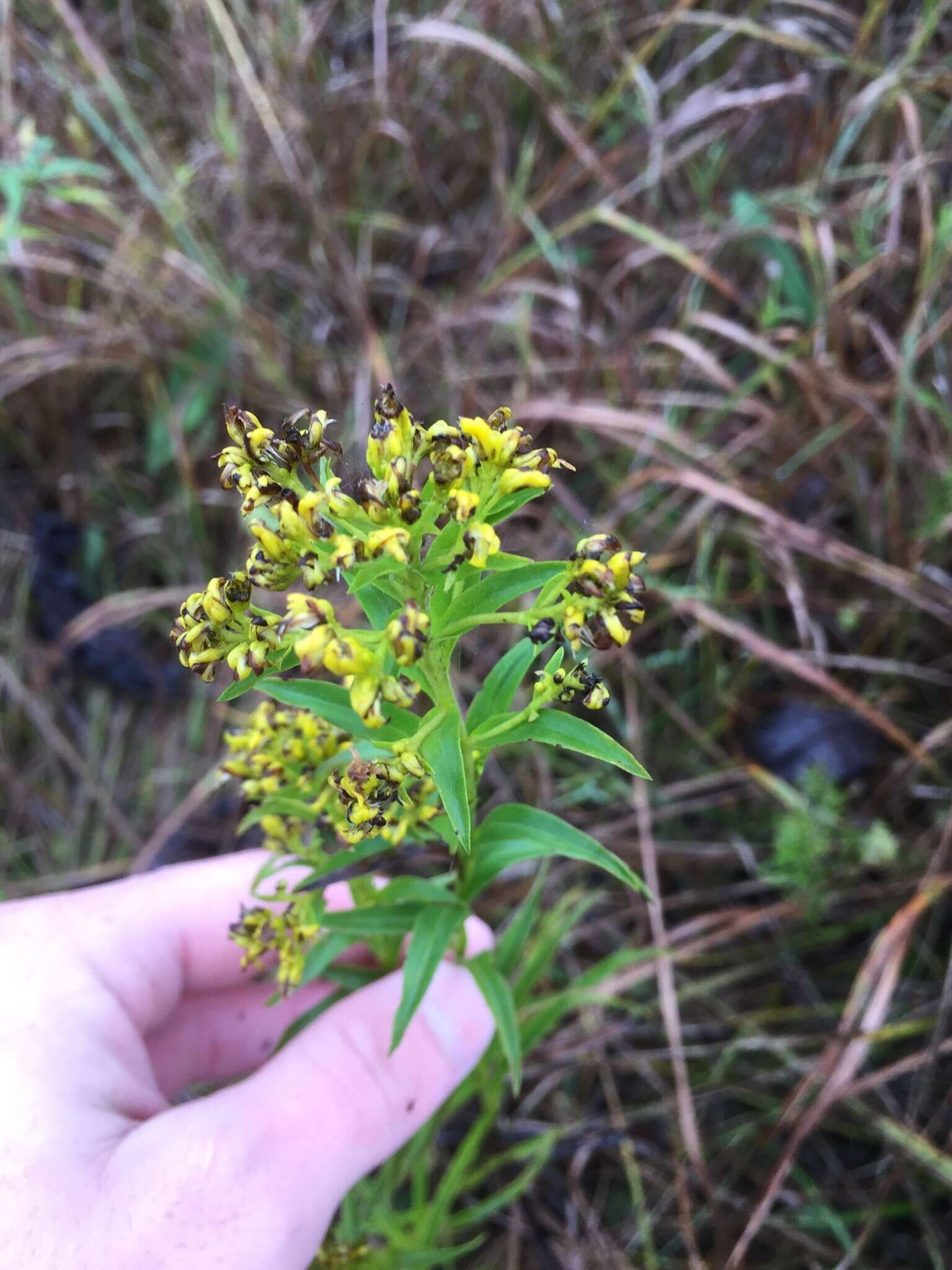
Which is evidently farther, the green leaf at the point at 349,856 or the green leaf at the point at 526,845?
the green leaf at the point at 349,856

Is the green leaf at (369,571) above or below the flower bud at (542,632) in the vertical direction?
above

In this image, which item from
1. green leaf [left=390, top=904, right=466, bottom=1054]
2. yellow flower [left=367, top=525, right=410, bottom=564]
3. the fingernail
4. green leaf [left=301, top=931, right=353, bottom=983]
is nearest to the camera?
yellow flower [left=367, top=525, right=410, bottom=564]

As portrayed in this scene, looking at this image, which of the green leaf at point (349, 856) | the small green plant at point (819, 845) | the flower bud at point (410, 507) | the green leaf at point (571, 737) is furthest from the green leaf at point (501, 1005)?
the small green plant at point (819, 845)

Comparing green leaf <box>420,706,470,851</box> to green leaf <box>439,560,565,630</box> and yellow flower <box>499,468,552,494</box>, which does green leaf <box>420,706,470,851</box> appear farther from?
yellow flower <box>499,468,552,494</box>

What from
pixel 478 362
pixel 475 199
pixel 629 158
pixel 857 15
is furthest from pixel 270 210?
pixel 857 15

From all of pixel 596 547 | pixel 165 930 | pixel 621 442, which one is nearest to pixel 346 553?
pixel 596 547

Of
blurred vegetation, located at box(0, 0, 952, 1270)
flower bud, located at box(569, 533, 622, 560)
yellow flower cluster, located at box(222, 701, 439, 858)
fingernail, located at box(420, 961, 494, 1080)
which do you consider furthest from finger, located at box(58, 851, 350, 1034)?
flower bud, located at box(569, 533, 622, 560)

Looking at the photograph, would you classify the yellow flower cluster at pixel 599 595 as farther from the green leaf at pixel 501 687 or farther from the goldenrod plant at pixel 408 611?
the green leaf at pixel 501 687

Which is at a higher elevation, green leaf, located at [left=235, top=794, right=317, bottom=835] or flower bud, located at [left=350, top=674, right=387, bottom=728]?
flower bud, located at [left=350, top=674, right=387, bottom=728]

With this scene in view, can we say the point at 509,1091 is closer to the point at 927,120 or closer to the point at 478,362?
the point at 478,362
